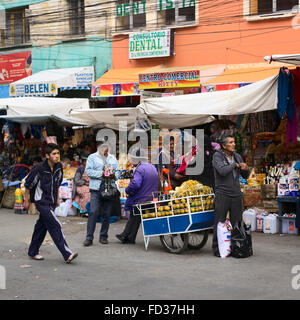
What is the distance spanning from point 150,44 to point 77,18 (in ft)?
13.4

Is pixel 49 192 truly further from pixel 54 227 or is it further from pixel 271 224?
pixel 271 224

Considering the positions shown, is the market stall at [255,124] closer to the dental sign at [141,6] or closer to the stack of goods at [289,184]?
the stack of goods at [289,184]

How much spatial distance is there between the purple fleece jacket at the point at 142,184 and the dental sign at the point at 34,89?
32.9 ft

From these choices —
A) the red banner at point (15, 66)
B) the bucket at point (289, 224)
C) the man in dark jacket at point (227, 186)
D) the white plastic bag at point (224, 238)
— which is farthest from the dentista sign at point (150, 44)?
the white plastic bag at point (224, 238)

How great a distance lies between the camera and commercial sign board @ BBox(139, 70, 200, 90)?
1500 centimetres

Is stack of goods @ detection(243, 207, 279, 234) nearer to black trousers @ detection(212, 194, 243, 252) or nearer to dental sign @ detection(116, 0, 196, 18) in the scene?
black trousers @ detection(212, 194, 243, 252)

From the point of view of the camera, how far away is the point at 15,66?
21859mm

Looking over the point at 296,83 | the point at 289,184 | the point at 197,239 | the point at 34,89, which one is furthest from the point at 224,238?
the point at 34,89

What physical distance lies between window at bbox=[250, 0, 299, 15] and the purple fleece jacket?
27.3 feet

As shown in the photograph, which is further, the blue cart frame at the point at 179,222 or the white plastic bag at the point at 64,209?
the white plastic bag at the point at 64,209

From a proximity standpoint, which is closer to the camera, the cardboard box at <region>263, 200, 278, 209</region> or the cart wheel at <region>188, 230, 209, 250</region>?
the cart wheel at <region>188, 230, 209, 250</region>

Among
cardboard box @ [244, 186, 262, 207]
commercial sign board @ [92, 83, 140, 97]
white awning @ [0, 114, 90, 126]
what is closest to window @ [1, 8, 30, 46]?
commercial sign board @ [92, 83, 140, 97]

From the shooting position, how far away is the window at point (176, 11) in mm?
17328

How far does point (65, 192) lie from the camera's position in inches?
546
